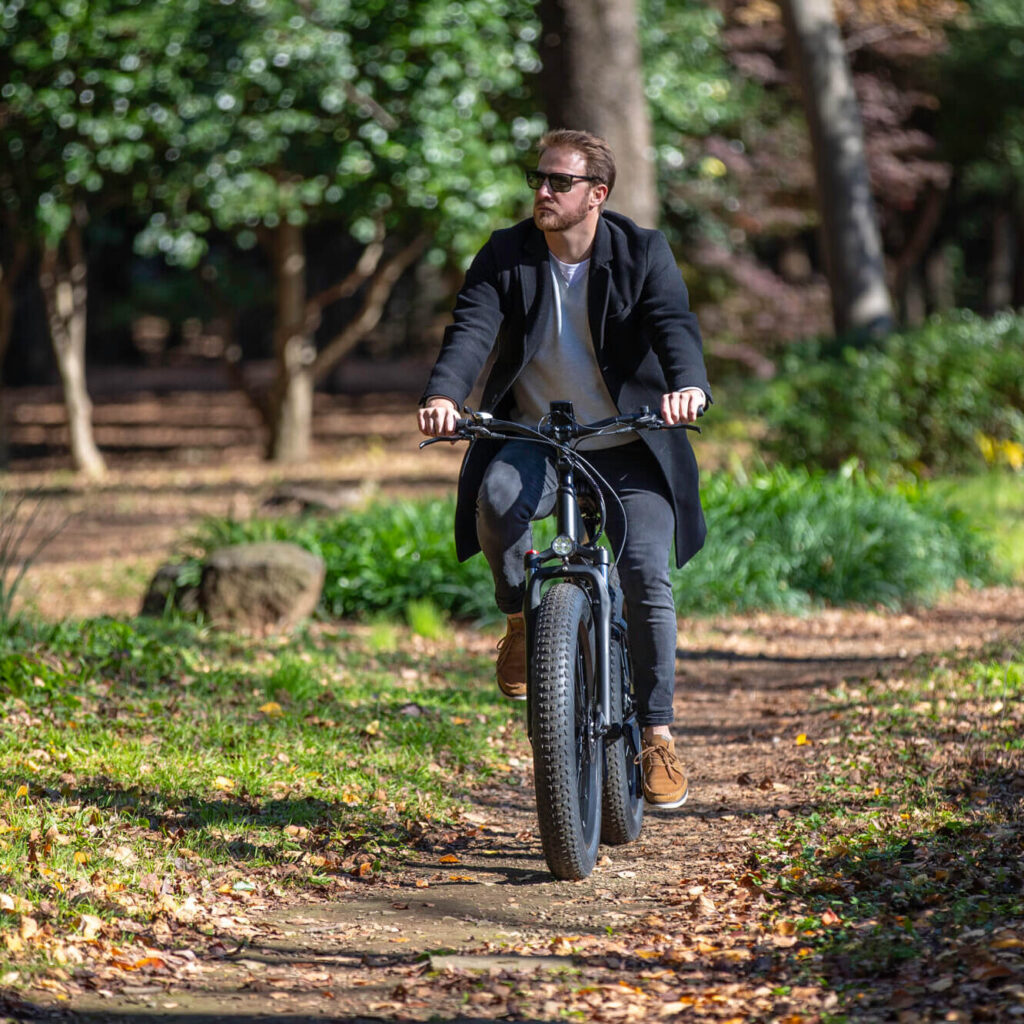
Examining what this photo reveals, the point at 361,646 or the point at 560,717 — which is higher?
the point at 560,717

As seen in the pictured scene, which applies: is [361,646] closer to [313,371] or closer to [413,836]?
[413,836]

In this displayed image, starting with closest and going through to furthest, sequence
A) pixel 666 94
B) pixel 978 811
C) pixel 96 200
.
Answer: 1. pixel 978 811
2. pixel 666 94
3. pixel 96 200

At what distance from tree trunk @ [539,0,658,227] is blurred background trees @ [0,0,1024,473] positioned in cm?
2

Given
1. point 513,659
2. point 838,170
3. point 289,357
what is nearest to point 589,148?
point 513,659

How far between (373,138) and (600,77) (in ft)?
12.4

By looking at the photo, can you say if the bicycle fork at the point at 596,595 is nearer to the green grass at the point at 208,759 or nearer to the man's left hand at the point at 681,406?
the man's left hand at the point at 681,406

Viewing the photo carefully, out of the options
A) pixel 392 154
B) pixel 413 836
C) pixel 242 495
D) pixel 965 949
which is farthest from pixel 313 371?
pixel 965 949

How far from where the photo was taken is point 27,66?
13164mm

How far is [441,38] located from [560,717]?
1018 centimetres

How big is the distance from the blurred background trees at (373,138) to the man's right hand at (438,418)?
20.8 feet

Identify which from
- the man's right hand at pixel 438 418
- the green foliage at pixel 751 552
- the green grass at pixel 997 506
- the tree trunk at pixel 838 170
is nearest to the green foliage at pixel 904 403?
the green grass at pixel 997 506

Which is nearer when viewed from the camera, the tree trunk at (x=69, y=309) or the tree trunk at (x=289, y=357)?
the tree trunk at (x=69, y=309)

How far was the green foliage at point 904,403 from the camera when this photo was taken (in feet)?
35.8

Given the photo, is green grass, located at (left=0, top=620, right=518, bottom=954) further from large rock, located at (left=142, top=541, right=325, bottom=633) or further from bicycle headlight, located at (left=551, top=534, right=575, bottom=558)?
bicycle headlight, located at (left=551, top=534, right=575, bottom=558)
